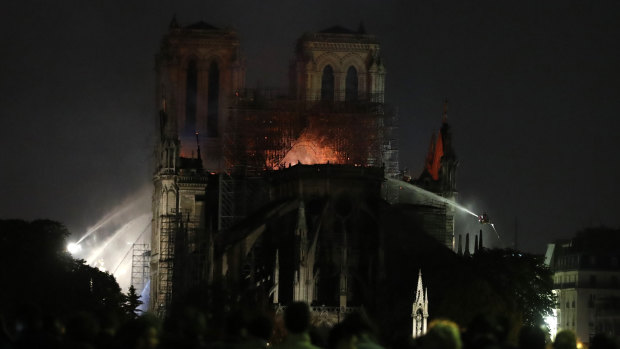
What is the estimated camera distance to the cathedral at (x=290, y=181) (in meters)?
92.3

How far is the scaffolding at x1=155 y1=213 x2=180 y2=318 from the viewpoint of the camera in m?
102

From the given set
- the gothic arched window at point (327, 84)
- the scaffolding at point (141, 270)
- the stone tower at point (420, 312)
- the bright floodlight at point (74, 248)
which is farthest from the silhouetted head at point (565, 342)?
the bright floodlight at point (74, 248)

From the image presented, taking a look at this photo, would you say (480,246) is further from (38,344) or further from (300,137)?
(38,344)

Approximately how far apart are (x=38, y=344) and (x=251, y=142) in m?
82.5

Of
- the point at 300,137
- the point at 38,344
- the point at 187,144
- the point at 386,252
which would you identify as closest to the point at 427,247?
the point at 386,252

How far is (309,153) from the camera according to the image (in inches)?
4166

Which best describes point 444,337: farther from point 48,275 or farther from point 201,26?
point 201,26

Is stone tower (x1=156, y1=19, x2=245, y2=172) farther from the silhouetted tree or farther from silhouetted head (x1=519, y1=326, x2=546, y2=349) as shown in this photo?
silhouetted head (x1=519, y1=326, x2=546, y2=349)

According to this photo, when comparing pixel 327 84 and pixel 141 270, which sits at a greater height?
pixel 327 84

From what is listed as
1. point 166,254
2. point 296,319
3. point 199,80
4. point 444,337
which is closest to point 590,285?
point 199,80

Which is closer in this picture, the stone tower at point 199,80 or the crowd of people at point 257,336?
the crowd of people at point 257,336

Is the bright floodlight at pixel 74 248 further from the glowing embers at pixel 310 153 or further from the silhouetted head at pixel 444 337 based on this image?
the silhouetted head at pixel 444 337

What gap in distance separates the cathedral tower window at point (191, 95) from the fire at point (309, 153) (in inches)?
385

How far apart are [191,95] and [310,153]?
1104 cm
